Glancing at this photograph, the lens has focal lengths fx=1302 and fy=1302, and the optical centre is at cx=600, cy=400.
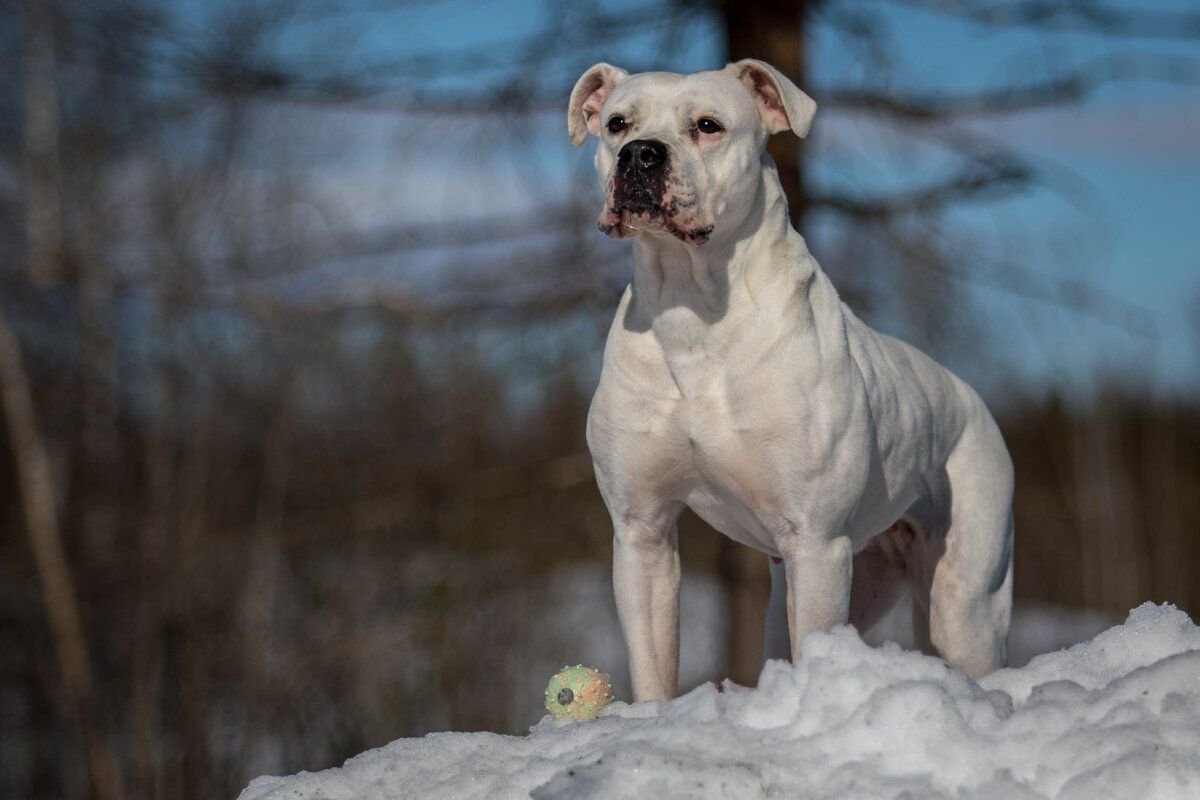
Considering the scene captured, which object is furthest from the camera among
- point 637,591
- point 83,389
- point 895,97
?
point 83,389

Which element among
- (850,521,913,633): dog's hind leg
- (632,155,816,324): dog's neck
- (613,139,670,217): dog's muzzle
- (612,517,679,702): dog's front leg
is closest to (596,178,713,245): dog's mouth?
(613,139,670,217): dog's muzzle

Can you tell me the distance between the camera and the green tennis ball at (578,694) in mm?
3293

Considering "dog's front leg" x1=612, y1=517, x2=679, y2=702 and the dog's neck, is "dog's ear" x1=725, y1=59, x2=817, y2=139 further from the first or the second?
"dog's front leg" x1=612, y1=517, x2=679, y2=702

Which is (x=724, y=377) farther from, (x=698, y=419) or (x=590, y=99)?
(x=590, y=99)

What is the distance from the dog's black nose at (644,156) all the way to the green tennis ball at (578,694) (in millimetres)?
1297

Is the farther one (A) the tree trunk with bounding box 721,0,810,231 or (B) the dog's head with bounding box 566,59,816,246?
(A) the tree trunk with bounding box 721,0,810,231

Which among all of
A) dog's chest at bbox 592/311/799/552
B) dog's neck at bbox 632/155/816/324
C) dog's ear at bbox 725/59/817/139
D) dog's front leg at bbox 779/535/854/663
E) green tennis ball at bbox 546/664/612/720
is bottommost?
green tennis ball at bbox 546/664/612/720

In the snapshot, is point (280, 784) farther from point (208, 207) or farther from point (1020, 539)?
point (1020, 539)

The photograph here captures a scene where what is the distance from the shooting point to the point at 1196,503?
13609 mm

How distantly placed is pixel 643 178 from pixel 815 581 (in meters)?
1.15

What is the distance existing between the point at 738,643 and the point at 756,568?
1.44ft

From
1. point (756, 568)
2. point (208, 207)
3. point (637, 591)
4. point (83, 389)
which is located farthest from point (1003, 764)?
point (83, 389)

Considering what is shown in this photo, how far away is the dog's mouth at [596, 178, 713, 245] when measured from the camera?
328 centimetres

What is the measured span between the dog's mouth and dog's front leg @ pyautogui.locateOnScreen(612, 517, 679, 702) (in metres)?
0.84
